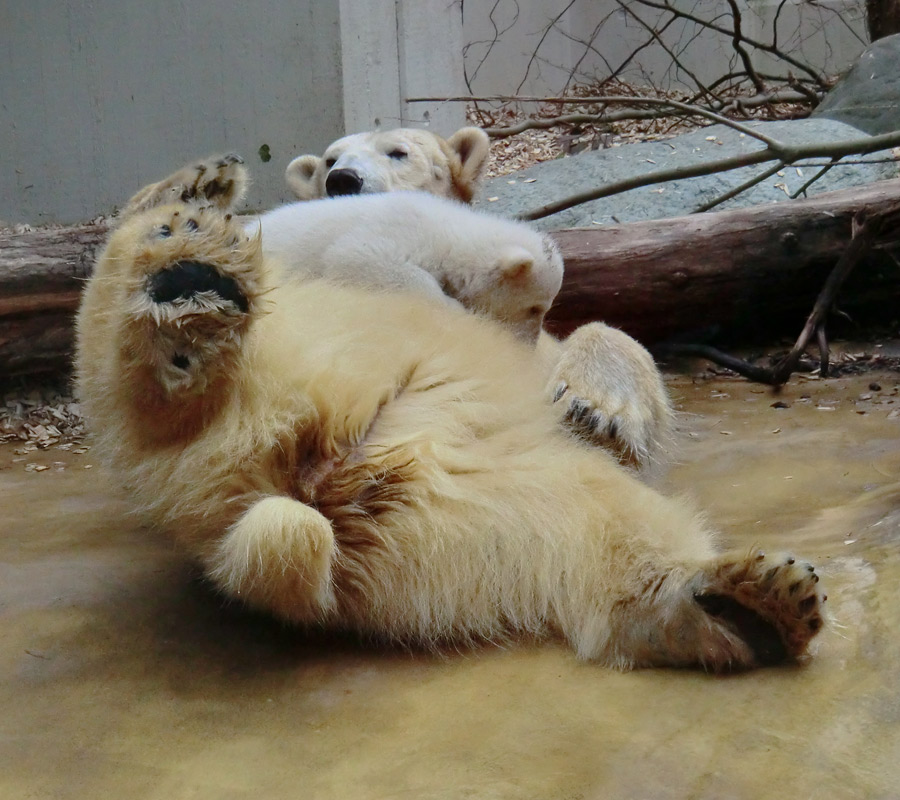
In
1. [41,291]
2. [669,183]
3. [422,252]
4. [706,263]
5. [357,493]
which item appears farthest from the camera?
[669,183]

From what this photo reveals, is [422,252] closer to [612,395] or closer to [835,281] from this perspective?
[612,395]

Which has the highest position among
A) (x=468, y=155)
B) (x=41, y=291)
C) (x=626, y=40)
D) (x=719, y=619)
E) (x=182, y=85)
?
(x=626, y=40)

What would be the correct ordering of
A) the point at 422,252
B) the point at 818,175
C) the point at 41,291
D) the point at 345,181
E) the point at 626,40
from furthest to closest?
the point at 626,40
the point at 818,175
the point at 41,291
the point at 345,181
the point at 422,252

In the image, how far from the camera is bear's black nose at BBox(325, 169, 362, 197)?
144 inches

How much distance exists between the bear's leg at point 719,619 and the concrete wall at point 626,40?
27.9 ft

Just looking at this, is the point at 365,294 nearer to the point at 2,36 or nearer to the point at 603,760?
the point at 603,760

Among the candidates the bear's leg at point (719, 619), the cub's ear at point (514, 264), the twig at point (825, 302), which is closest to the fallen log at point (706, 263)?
the twig at point (825, 302)

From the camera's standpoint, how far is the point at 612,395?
2441mm

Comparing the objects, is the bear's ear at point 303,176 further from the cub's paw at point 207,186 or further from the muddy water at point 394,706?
the muddy water at point 394,706

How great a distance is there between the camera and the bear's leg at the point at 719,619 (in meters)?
1.69

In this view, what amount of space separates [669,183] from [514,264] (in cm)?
370

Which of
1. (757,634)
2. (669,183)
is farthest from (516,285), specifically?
(669,183)

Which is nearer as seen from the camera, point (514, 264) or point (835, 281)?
point (514, 264)

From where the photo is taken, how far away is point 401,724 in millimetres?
1646
